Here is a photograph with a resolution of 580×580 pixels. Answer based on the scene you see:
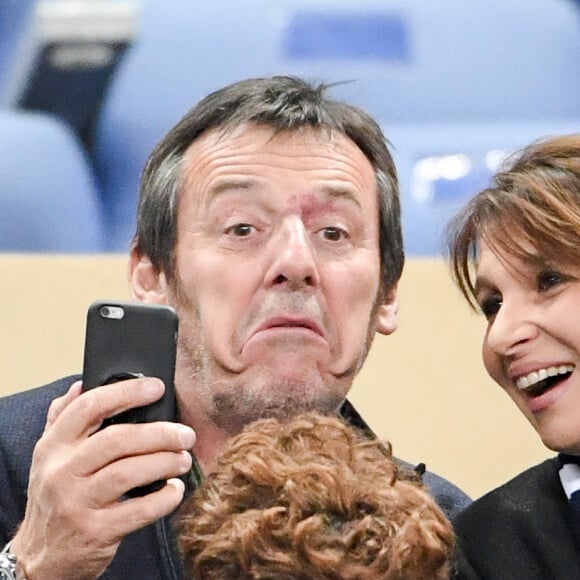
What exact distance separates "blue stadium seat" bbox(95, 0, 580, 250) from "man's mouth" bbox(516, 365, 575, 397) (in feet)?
2.87

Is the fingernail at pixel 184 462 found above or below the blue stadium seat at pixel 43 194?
below

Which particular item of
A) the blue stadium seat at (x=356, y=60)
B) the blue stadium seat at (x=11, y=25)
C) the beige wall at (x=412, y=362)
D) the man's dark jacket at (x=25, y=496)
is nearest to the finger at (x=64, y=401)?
the man's dark jacket at (x=25, y=496)

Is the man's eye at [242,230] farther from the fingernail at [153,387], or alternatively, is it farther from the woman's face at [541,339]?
the fingernail at [153,387]

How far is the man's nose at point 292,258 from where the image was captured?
4.37 feet

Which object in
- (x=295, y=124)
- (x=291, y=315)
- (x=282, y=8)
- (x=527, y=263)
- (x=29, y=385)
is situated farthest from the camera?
(x=282, y=8)

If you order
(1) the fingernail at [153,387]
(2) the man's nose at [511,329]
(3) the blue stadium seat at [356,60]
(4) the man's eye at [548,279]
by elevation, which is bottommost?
(2) the man's nose at [511,329]

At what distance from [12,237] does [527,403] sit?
979 mm

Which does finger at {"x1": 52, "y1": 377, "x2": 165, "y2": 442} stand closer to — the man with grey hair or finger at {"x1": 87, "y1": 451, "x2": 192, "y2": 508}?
finger at {"x1": 87, "y1": 451, "x2": 192, "y2": 508}

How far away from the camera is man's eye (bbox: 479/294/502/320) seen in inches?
49.6

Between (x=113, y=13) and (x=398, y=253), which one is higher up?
(x=113, y=13)

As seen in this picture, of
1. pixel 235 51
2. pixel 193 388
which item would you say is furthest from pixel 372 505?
pixel 235 51

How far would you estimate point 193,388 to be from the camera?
4.64 ft

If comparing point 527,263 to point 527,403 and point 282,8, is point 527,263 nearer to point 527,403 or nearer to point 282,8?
point 527,403

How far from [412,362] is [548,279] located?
77 centimetres
